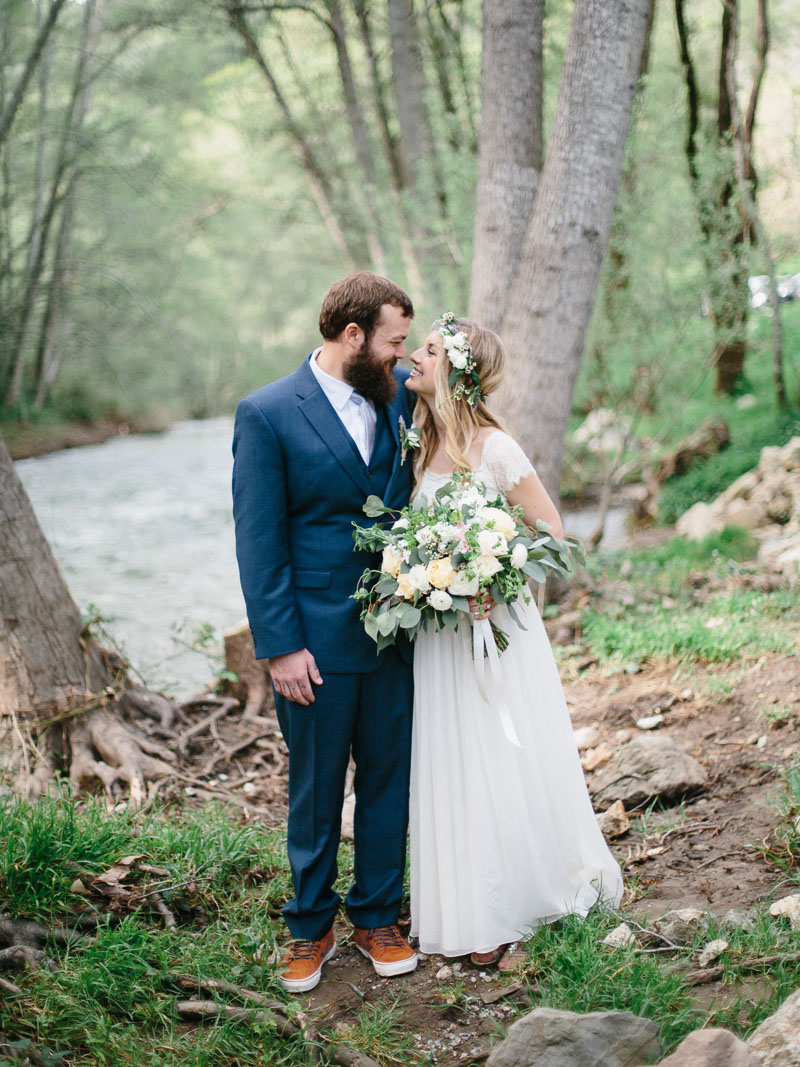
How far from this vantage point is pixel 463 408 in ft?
10.1

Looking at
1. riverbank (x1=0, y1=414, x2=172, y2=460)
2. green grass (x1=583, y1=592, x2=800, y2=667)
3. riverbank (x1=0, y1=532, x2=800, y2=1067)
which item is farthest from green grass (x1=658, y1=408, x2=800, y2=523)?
riverbank (x1=0, y1=414, x2=172, y2=460)

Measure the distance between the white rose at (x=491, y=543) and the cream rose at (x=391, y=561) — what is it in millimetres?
266

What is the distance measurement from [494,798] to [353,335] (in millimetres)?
1660

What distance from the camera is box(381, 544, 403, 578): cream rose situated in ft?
9.11

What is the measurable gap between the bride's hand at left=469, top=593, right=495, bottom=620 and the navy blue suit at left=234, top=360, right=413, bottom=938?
1.04 feet

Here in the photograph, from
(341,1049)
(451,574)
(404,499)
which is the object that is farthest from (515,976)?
(404,499)

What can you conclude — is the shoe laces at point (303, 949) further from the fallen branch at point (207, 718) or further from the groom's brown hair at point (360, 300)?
the groom's brown hair at point (360, 300)

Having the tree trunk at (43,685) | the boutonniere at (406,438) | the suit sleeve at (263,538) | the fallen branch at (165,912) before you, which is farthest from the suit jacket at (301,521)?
the tree trunk at (43,685)

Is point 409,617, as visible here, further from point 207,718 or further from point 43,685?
point 207,718

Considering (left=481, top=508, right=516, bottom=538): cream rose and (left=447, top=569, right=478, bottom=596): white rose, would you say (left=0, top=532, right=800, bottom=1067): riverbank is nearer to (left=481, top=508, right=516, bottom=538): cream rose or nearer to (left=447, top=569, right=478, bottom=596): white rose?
(left=447, top=569, right=478, bottom=596): white rose

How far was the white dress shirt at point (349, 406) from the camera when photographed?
299cm

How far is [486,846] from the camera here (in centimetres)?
292

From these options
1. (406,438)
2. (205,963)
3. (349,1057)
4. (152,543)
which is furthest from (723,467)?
(349,1057)

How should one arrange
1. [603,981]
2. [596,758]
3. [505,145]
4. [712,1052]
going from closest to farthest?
[712,1052] < [603,981] < [596,758] < [505,145]
